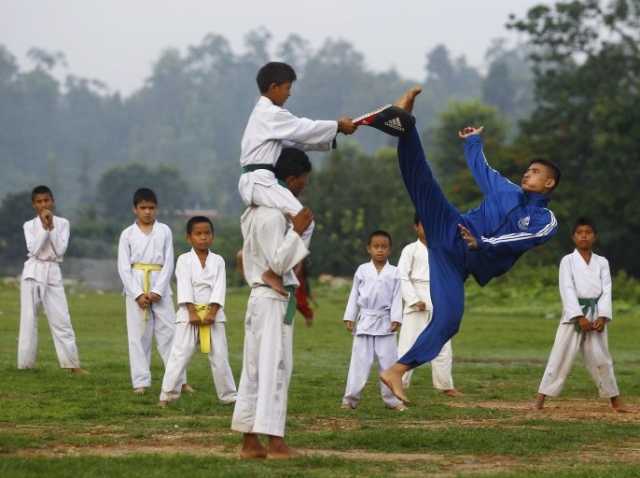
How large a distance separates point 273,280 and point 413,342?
6.15 m

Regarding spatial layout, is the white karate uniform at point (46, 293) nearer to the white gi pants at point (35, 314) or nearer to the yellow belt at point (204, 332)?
the white gi pants at point (35, 314)

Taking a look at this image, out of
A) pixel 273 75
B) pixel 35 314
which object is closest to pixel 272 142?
pixel 273 75

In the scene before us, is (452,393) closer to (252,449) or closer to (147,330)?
(147,330)

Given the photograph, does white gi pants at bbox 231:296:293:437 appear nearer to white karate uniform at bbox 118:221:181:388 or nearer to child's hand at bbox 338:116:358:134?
child's hand at bbox 338:116:358:134

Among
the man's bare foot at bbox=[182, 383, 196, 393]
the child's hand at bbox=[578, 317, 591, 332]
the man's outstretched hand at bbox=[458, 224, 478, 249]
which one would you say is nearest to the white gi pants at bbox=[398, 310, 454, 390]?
the child's hand at bbox=[578, 317, 591, 332]

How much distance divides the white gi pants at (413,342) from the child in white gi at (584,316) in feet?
5.68

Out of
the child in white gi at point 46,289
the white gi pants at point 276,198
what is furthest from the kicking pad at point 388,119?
the child in white gi at point 46,289

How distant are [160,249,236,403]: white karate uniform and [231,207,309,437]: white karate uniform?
389 centimetres

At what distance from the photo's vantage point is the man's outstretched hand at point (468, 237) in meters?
10.3

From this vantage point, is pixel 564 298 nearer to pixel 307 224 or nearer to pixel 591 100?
pixel 307 224

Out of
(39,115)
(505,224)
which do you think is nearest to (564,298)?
(505,224)

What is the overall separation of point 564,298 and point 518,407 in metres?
1.17

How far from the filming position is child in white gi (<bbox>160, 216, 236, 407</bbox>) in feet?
44.5

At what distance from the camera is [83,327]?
27.6 meters
